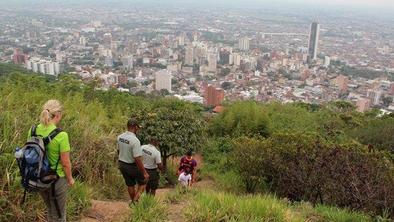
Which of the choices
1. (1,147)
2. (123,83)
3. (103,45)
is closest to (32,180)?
(1,147)

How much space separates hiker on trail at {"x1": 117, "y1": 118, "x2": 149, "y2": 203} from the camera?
14.6ft

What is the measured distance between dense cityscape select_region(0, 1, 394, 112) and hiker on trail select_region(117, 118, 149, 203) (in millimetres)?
16089

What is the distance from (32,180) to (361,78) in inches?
2259

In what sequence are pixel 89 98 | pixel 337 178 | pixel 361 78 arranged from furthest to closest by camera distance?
pixel 361 78, pixel 89 98, pixel 337 178

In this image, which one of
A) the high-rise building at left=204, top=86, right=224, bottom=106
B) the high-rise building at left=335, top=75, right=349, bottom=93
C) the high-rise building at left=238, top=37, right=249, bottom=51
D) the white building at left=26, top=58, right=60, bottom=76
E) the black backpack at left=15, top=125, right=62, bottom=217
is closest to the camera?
the black backpack at left=15, top=125, right=62, bottom=217

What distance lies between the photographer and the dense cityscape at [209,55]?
4181cm

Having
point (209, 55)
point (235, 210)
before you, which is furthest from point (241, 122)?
point (209, 55)

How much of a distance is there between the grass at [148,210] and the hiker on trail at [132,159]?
38 cm

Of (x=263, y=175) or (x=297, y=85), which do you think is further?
(x=297, y=85)

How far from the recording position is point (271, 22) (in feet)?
383

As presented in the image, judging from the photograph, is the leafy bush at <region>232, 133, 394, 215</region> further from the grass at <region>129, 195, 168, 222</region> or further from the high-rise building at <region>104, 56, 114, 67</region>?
the high-rise building at <region>104, 56, 114, 67</region>

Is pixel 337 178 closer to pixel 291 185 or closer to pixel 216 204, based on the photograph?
pixel 291 185

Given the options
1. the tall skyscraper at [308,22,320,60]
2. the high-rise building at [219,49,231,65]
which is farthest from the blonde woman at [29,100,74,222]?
the tall skyscraper at [308,22,320,60]

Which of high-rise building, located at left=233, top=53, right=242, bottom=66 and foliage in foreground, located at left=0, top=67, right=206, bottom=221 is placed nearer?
foliage in foreground, located at left=0, top=67, right=206, bottom=221
